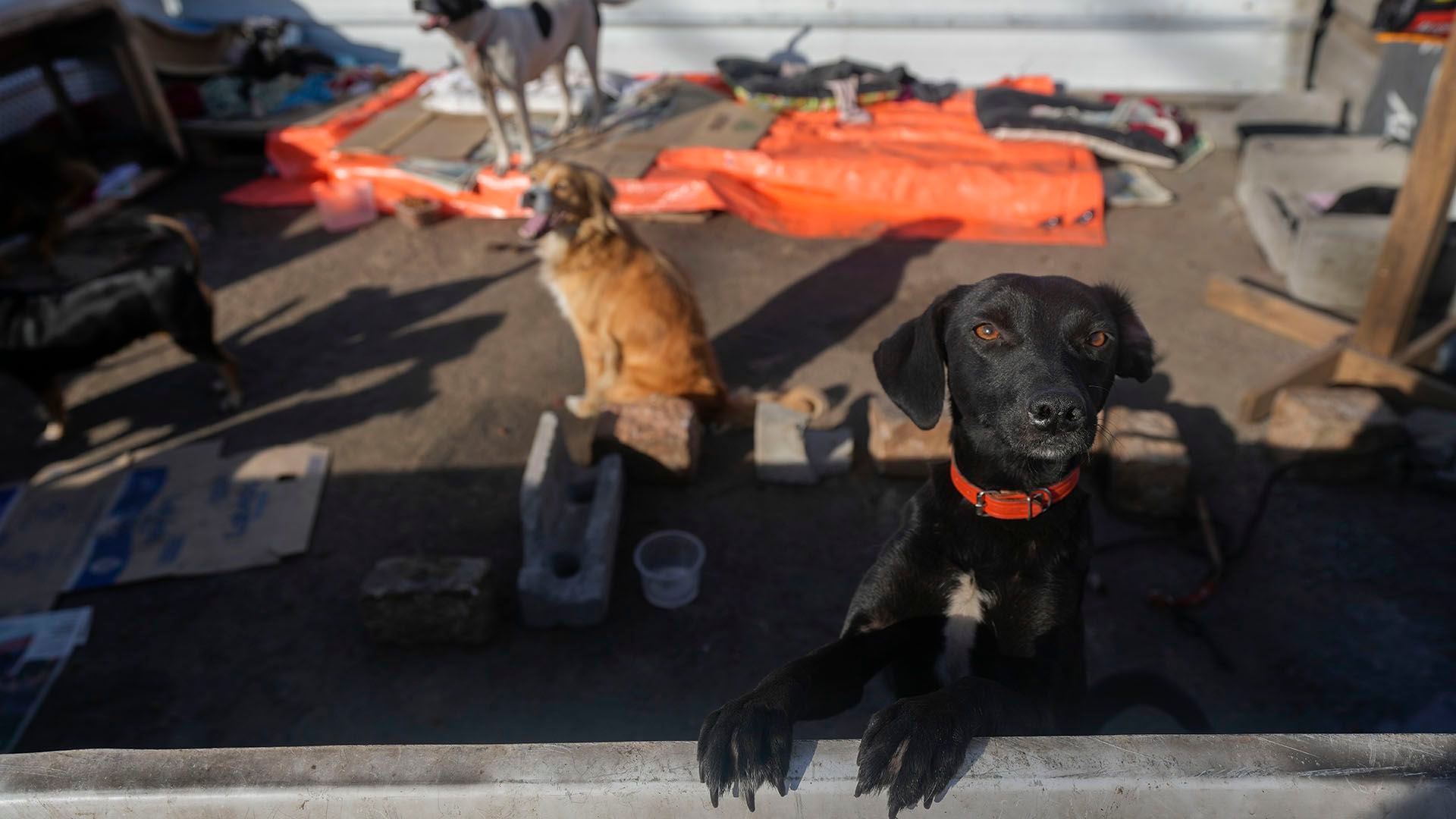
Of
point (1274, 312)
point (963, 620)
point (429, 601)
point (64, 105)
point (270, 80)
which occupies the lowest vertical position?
point (1274, 312)

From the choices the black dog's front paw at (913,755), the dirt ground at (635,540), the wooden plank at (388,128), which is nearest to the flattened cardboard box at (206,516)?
the dirt ground at (635,540)

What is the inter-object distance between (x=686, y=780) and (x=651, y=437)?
8.88ft

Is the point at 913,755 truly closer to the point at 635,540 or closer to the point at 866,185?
the point at 635,540

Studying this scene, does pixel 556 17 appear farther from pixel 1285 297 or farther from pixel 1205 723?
pixel 1205 723

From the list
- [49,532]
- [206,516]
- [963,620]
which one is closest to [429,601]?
[206,516]

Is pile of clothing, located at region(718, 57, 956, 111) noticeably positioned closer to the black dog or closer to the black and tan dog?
the black and tan dog

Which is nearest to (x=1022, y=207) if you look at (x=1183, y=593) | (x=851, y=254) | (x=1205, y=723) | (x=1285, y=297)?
(x=851, y=254)

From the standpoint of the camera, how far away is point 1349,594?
12.3 feet

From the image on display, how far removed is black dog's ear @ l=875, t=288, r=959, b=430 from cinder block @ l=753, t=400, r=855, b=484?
2.25 meters

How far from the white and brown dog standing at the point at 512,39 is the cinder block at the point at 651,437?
371 cm

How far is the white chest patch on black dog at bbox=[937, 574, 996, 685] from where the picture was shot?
2275 millimetres

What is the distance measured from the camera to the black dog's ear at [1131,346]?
2.18 meters

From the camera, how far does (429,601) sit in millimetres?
3619

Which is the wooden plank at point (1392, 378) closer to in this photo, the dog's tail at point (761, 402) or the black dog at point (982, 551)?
the dog's tail at point (761, 402)
